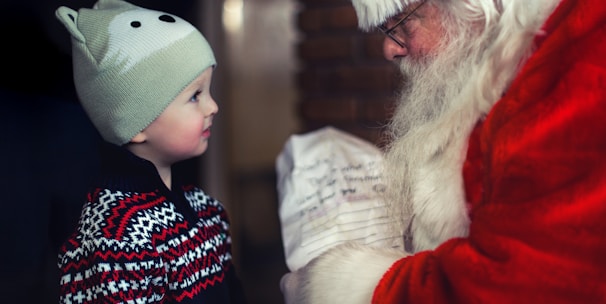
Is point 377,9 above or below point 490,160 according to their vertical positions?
above

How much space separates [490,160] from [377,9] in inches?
11.0

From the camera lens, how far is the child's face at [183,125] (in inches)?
39.4

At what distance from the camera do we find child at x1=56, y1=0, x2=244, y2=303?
91cm

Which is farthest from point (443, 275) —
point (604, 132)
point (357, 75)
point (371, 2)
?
point (357, 75)

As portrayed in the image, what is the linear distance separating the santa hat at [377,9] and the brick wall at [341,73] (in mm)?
857

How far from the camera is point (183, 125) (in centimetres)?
101

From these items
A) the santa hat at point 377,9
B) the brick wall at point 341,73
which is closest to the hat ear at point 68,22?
the santa hat at point 377,9

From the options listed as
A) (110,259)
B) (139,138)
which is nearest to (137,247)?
(110,259)

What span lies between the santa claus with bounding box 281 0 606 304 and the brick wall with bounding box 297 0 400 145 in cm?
82

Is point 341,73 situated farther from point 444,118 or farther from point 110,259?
point 110,259

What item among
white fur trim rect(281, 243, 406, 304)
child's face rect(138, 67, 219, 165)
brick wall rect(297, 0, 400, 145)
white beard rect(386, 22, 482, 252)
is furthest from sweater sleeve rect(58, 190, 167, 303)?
brick wall rect(297, 0, 400, 145)

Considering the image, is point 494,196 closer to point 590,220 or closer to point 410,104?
point 590,220

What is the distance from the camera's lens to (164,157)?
1.04 metres

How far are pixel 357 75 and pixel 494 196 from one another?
1148 mm
